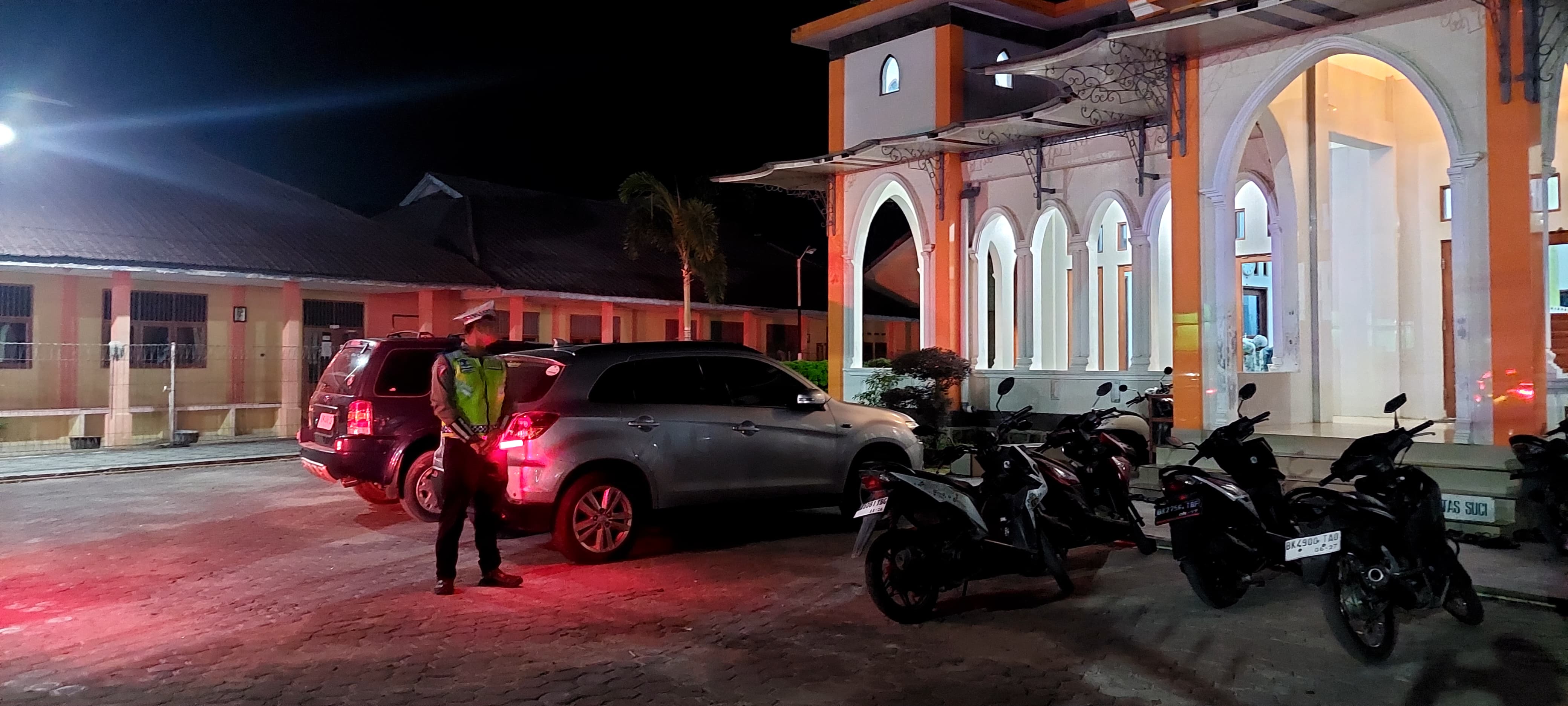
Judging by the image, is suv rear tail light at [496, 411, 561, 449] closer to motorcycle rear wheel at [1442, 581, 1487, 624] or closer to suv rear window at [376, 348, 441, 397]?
suv rear window at [376, 348, 441, 397]

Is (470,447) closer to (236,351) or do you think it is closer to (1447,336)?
(1447,336)

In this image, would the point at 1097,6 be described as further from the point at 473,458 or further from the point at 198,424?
the point at 198,424

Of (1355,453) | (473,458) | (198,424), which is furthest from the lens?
(198,424)

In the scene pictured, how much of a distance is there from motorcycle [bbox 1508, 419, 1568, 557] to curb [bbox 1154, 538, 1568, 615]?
4.59 ft

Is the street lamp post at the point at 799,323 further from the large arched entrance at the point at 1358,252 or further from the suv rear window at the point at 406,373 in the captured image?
the suv rear window at the point at 406,373

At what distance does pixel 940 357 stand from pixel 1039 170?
3285 millimetres

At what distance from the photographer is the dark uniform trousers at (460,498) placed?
7000 mm

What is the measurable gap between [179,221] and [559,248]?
34.9 feet

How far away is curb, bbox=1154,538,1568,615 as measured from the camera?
20.9 feet

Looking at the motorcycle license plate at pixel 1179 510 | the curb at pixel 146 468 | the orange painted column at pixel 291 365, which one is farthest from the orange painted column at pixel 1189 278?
the orange painted column at pixel 291 365

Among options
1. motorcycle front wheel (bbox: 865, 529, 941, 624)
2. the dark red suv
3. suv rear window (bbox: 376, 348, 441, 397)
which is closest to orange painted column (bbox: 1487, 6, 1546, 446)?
motorcycle front wheel (bbox: 865, 529, 941, 624)

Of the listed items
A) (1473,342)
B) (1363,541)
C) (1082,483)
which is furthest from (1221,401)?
(1363,541)

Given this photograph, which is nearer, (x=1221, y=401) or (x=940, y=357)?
(x=1221, y=401)

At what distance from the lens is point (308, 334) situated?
2147 cm
